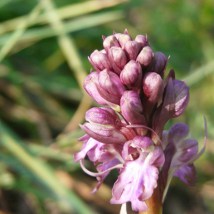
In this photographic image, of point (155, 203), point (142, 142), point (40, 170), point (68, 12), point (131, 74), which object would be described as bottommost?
point (155, 203)

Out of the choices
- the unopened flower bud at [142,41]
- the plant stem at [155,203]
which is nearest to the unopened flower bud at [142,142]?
the plant stem at [155,203]

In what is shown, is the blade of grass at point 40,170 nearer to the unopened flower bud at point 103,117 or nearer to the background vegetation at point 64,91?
the background vegetation at point 64,91

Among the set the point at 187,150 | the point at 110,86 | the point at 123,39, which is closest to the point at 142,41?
the point at 123,39

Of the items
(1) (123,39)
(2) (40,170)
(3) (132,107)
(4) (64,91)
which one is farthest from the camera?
(4) (64,91)

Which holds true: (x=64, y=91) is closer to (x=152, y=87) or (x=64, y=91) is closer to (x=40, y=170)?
(x=40, y=170)

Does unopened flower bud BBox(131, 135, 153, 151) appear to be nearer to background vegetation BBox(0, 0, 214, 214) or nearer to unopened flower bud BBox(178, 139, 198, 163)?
unopened flower bud BBox(178, 139, 198, 163)

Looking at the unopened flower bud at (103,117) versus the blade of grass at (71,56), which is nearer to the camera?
the unopened flower bud at (103,117)
